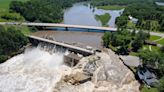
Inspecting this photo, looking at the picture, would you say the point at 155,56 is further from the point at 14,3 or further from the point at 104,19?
the point at 14,3

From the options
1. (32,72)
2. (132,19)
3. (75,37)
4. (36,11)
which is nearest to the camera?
(32,72)

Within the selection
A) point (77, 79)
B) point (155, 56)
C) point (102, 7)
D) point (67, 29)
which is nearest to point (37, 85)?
point (77, 79)

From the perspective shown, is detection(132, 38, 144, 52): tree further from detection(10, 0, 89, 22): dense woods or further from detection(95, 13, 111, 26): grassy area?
detection(10, 0, 89, 22): dense woods

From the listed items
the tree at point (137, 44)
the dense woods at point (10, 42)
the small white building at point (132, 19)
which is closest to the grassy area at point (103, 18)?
the small white building at point (132, 19)

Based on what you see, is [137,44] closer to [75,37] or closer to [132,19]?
[75,37]

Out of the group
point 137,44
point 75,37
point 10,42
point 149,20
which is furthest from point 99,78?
point 149,20

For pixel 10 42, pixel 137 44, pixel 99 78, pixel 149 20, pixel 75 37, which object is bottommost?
pixel 75 37

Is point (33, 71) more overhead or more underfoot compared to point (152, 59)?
more underfoot
